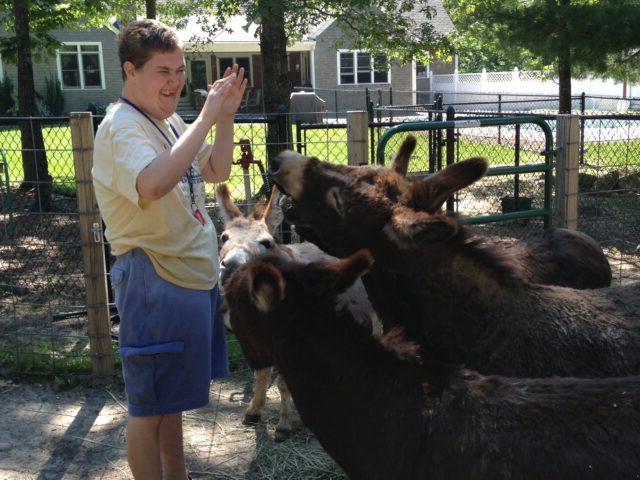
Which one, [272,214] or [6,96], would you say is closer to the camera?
[272,214]

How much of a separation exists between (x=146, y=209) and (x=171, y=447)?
4.07 feet

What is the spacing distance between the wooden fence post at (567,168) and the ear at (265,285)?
13.5 feet

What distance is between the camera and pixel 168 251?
3033 millimetres

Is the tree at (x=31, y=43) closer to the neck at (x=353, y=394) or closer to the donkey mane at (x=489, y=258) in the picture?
the donkey mane at (x=489, y=258)

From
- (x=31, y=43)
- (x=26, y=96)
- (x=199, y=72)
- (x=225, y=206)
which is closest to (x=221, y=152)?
(x=225, y=206)

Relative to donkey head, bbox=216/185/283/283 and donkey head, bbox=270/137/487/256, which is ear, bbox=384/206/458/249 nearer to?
donkey head, bbox=270/137/487/256

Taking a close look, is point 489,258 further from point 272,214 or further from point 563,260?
point 272,214

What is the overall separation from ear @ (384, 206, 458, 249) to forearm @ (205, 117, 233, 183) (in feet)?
2.81

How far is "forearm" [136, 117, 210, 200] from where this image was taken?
2680mm

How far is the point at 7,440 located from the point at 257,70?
3664 cm

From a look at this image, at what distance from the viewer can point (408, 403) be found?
2414 millimetres

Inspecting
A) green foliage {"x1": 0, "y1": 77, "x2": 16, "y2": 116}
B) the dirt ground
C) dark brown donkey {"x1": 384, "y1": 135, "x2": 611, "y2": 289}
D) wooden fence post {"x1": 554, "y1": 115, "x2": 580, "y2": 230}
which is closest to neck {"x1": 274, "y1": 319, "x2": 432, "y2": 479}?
the dirt ground

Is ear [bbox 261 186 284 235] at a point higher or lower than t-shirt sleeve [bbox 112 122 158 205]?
lower

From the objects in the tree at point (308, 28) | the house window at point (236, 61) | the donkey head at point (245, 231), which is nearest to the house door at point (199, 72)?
the house window at point (236, 61)
